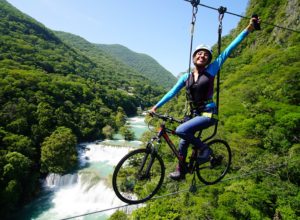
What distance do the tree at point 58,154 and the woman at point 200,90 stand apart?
35.1 metres

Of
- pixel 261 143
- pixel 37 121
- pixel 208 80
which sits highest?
pixel 208 80

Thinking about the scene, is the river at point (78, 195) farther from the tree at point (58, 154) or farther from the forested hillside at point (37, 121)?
the forested hillside at point (37, 121)

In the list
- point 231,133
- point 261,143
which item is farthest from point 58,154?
point 261,143

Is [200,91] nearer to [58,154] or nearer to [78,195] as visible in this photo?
[78,195]

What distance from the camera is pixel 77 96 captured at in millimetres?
77625

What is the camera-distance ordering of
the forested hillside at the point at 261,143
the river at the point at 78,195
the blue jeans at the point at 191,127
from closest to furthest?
1. the blue jeans at the point at 191,127
2. the forested hillside at the point at 261,143
3. the river at the point at 78,195

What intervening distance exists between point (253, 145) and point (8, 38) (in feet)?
322

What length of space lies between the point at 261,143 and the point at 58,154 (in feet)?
93.1

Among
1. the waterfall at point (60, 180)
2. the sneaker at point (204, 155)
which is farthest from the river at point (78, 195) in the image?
the sneaker at point (204, 155)

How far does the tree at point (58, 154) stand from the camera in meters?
36.9

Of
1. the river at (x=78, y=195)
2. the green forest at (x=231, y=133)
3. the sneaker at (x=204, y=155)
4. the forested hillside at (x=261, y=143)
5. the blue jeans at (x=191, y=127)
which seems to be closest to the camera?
the blue jeans at (x=191, y=127)

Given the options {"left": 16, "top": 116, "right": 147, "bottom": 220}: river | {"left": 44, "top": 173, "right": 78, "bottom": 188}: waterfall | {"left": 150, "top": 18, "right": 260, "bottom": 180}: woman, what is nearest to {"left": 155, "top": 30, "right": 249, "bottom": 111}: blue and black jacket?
{"left": 150, "top": 18, "right": 260, "bottom": 180}: woman

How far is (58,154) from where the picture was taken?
38.3 m

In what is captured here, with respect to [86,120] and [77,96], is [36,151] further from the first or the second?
[77,96]
